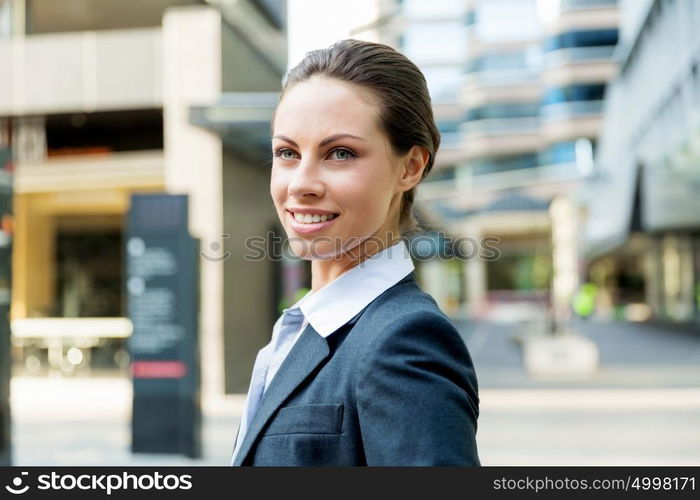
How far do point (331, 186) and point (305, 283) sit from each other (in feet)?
40.8


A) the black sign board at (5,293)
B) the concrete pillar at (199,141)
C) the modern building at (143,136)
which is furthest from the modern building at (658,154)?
the black sign board at (5,293)

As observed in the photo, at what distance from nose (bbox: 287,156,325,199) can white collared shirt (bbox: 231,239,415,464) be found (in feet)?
0.49

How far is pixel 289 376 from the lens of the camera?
4.29ft

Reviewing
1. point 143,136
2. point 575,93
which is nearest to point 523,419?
point 143,136

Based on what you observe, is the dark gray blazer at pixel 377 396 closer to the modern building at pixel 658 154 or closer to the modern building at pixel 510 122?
the modern building at pixel 658 154

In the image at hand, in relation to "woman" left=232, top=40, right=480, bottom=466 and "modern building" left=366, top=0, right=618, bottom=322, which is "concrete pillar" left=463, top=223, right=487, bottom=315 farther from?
"woman" left=232, top=40, right=480, bottom=466

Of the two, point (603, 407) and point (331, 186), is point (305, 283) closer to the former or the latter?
point (603, 407)

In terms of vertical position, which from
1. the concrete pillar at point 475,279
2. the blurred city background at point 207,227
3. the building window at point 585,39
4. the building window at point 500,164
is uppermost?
the building window at point 585,39

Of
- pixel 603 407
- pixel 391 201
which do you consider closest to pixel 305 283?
pixel 603 407

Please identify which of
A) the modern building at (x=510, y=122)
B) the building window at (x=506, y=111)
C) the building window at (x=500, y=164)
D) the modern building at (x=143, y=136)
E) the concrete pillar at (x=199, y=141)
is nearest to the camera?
the concrete pillar at (x=199, y=141)

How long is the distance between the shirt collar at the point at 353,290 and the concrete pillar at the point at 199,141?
32.2 feet

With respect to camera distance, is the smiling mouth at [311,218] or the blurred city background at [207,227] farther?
the blurred city background at [207,227]

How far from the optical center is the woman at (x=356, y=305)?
110cm

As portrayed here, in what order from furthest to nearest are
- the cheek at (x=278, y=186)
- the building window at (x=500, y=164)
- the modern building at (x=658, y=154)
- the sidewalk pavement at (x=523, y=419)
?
the building window at (x=500, y=164), the modern building at (x=658, y=154), the sidewalk pavement at (x=523, y=419), the cheek at (x=278, y=186)
